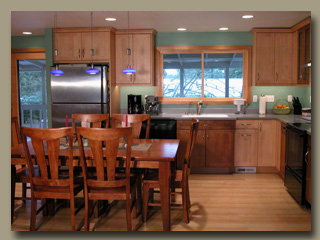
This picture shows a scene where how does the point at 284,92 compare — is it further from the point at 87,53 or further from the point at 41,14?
the point at 41,14

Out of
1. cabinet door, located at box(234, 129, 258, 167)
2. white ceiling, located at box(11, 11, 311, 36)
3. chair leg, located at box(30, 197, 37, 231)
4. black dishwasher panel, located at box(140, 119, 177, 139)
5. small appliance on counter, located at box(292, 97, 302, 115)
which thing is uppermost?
white ceiling, located at box(11, 11, 311, 36)

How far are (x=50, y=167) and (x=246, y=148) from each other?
3.19 metres

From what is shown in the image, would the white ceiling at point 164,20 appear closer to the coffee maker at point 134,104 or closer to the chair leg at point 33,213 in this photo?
the coffee maker at point 134,104

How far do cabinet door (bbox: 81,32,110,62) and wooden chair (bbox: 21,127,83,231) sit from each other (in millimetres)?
2569

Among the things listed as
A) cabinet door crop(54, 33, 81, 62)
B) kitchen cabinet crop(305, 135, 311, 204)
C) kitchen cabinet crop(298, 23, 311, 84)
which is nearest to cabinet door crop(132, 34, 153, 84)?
cabinet door crop(54, 33, 81, 62)

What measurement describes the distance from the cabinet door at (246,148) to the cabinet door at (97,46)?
236cm

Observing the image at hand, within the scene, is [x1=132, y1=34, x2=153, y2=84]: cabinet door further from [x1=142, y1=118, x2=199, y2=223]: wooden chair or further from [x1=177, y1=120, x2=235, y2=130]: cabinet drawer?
[x1=142, y1=118, x2=199, y2=223]: wooden chair

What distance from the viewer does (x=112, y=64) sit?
535 cm

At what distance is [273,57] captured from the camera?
17.6 feet

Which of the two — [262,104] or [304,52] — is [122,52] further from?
[304,52]

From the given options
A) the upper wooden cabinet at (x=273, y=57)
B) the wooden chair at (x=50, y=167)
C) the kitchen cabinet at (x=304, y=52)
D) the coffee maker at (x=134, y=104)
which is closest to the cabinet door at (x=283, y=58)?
the upper wooden cabinet at (x=273, y=57)

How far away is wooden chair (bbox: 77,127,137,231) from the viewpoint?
9.03 ft

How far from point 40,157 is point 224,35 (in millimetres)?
3834

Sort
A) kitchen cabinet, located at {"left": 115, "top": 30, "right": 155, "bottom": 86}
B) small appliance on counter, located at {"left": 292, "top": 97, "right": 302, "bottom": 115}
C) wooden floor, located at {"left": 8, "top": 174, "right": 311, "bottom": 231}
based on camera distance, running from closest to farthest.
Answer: wooden floor, located at {"left": 8, "top": 174, "right": 311, "bottom": 231} < kitchen cabinet, located at {"left": 115, "top": 30, "right": 155, "bottom": 86} < small appliance on counter, located at {"left": 292, "top": 97, "right": 302, "bottom": 115}
